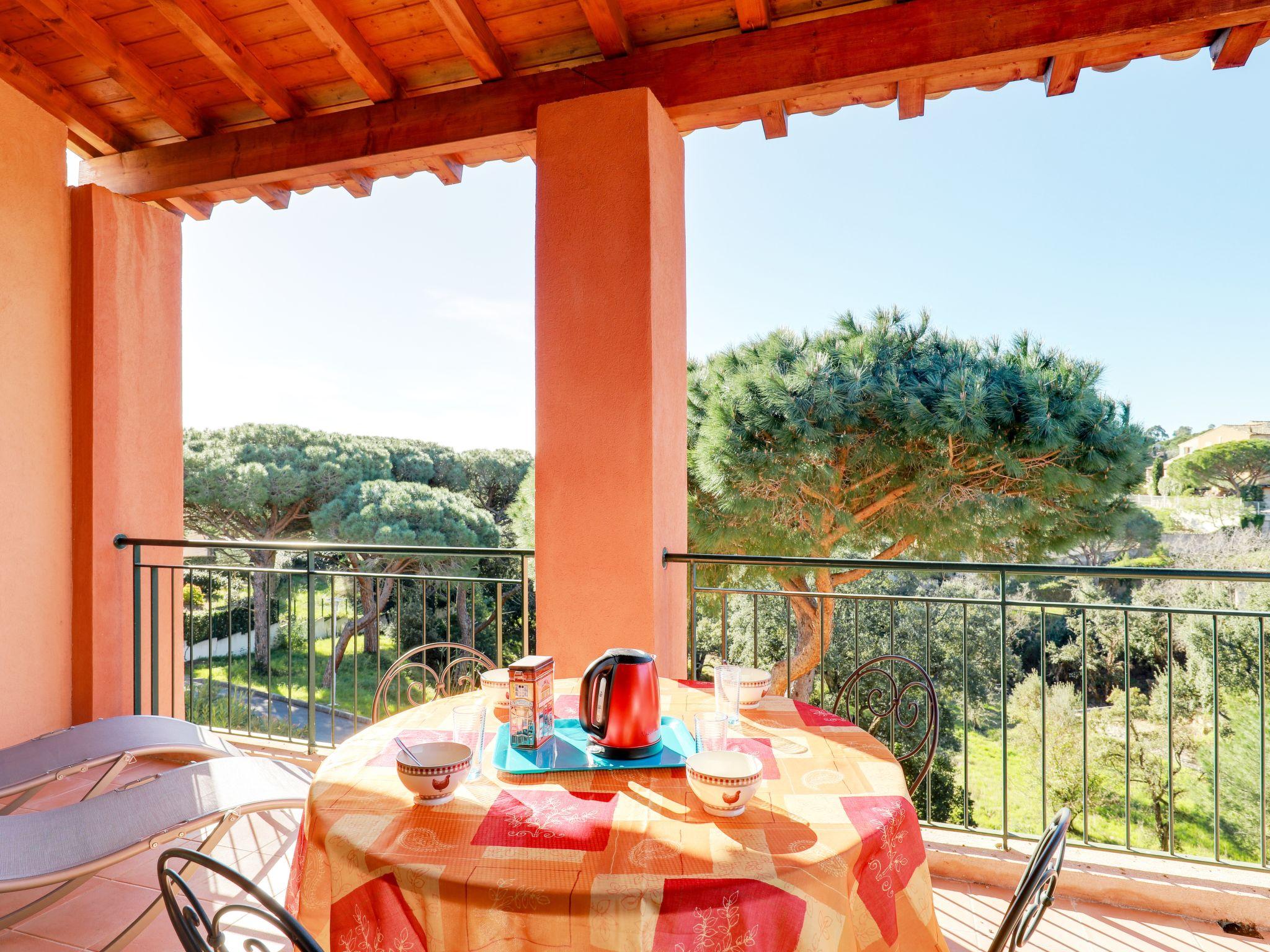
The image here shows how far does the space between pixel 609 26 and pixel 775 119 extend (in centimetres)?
69

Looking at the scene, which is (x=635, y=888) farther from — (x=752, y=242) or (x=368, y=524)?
(x=752, y=242)

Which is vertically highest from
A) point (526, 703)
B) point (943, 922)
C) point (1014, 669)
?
point (526, 703)

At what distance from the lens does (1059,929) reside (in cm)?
193

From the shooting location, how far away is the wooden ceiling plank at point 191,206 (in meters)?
3.50

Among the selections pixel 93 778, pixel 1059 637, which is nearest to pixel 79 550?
pixel 93 778

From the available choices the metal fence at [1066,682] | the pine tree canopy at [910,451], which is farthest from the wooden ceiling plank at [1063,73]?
the metal fence at [1066,682]

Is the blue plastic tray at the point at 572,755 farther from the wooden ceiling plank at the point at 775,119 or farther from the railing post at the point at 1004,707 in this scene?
the wooden ceiling plank at the point at 775,119

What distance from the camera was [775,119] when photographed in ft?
8.98

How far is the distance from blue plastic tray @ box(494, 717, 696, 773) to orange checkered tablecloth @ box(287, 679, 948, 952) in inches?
0.7

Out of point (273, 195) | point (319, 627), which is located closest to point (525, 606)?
point (273, 195)

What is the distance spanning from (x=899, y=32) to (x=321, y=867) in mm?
2781

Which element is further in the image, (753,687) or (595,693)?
(753,687)

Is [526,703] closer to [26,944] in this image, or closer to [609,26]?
[26,944]

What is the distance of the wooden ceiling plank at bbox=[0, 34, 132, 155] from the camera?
2986 mm
